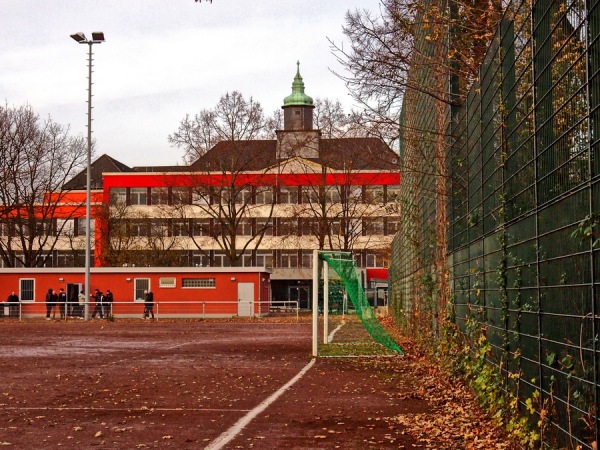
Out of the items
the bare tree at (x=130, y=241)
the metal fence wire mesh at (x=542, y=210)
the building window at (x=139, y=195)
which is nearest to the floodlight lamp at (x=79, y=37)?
the bare tree at (x=130, y=241)

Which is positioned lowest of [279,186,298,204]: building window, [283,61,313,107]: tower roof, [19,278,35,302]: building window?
[19,278,35,302]: building window

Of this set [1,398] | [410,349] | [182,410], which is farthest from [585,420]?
[410,349]

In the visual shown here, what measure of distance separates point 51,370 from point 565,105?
1336 cm

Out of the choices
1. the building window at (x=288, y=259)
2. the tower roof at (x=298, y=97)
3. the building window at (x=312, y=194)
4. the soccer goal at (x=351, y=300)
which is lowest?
the soccer goal at (x=351, y=300)

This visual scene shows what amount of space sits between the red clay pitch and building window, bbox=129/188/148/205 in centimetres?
6683

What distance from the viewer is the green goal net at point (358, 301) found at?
22422 mm

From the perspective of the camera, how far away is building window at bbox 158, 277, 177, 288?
5944cm

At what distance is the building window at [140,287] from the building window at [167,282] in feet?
2.48

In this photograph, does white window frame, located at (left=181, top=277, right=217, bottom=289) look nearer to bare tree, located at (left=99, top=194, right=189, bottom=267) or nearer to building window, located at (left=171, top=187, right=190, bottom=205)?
building window, located at (left=171, top=187, right=190, bottom=205)

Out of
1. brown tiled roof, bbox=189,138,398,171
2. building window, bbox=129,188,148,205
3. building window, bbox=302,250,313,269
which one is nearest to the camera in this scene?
brown tiled roof, bbox=189,138,398,171

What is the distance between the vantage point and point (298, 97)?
368 feet

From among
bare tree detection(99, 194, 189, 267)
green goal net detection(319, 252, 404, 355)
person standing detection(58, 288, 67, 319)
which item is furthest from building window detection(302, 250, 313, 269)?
green goal net detection(319, 252, 404, 355)

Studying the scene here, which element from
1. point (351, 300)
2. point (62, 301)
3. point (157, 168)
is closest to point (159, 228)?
point (62, 301)

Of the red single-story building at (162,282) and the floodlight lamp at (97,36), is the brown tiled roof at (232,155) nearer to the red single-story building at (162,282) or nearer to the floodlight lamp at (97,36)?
the red single-story building at (162,282)
